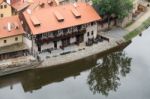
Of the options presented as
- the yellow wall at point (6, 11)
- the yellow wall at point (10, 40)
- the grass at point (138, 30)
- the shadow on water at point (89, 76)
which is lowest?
the grass at point (138, 30)

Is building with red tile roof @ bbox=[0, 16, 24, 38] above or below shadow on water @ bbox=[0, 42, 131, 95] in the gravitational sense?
above

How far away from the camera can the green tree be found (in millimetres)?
89812

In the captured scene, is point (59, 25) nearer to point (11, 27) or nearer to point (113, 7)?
point (11, 27)

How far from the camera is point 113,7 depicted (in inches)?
3580

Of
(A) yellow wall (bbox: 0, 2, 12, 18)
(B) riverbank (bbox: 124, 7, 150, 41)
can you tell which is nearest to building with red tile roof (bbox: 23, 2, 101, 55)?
(A) yellow wall (bbox: 0, 2, 12, 18)

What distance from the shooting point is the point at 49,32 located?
82.1 metres

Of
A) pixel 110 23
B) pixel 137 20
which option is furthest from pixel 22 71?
pixel 137 20

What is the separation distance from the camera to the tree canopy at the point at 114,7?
8975cm

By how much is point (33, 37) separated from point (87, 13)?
14070 millimetres

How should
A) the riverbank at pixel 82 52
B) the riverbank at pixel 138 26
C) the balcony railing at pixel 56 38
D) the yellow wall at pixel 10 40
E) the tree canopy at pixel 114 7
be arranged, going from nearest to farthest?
the yellow wall at pixel 10 40, the riverbank at pixel 82 52, the balcony railing at pixel 56 38, the tree canopy at pixel 114 7, the riverbank at pixel 138 26

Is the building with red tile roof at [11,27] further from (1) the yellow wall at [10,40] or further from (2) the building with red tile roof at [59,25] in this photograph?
(2) the building with red tile roof at [59,25]

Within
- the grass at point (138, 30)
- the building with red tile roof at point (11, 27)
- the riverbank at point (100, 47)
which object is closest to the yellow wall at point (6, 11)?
the building with red tile roof at point (11, 27)

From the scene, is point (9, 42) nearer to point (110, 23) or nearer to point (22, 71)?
point (22, 71)

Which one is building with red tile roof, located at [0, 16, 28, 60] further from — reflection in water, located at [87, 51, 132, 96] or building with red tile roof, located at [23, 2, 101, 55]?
reflection in water, located at [87, 51, 132, 96]
